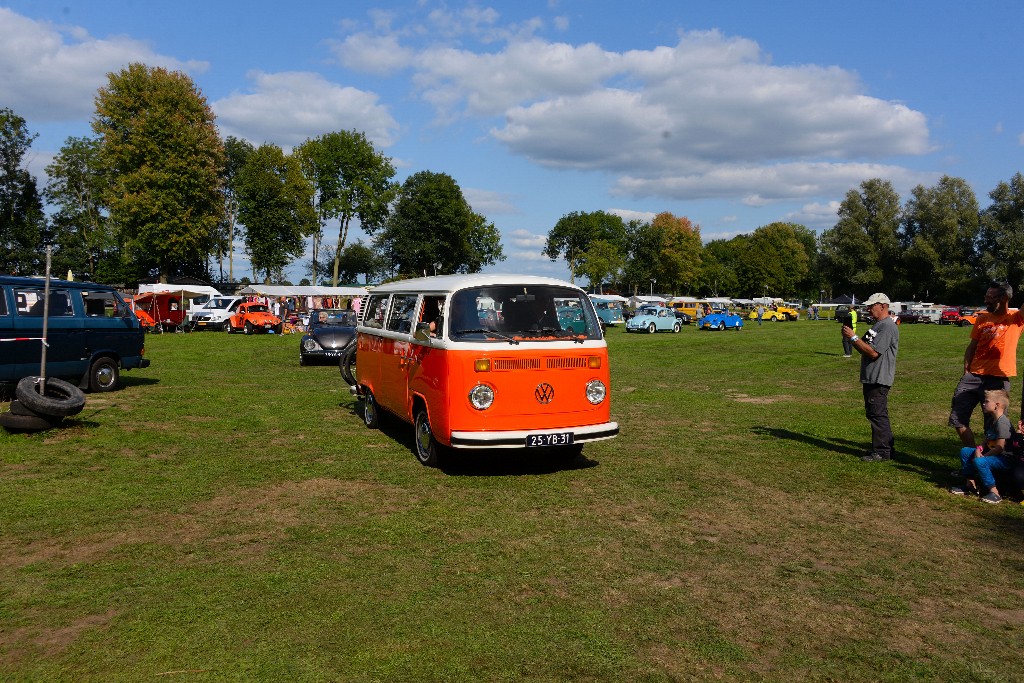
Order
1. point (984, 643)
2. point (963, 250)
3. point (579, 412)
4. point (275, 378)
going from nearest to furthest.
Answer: point (984, 643) → point (579, 412) → point (275, 378) → point (963, 250)

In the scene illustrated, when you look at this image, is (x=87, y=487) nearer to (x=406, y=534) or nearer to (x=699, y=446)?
(x=406, y=534)

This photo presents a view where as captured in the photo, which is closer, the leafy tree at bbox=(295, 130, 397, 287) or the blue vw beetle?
the blue vw beetle

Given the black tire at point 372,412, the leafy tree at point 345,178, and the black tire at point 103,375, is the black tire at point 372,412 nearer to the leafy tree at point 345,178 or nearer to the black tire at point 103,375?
the black tire at point 103,375

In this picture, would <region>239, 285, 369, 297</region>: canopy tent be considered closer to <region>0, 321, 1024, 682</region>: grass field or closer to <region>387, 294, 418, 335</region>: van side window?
<region>387, 294, 418, 335</region>: van side window

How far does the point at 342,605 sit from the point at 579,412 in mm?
4099

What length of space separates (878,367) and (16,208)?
69626 millimetres

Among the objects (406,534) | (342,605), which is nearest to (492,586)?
(342,605)

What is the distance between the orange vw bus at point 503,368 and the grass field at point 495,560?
61cm

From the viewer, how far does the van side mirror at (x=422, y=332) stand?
27.7 feet

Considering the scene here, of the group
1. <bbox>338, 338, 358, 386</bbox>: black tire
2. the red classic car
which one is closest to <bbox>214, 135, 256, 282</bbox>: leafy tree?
the red classic car

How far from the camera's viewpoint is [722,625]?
440 centimetres

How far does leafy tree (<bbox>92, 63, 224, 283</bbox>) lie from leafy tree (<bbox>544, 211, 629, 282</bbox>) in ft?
223

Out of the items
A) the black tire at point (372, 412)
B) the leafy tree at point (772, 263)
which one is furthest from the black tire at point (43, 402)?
the leafy tree at point (772, 263)

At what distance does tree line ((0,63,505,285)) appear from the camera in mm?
50156
